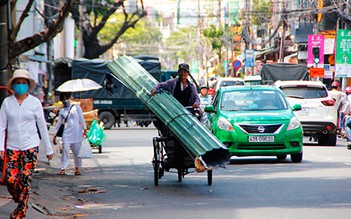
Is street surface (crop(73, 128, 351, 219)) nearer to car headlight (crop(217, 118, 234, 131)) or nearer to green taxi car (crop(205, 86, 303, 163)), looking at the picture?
green taxi car (crop(205, 86, 303, 163))

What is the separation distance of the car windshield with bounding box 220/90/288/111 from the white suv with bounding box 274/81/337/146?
5.86 meters

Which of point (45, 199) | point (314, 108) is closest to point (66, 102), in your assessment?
point (45, 199)

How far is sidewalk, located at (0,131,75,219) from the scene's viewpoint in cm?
1105

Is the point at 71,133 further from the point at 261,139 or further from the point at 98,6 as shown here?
the point at 98,6

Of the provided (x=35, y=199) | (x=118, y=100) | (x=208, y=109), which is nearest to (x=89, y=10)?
(x=118, y=100)

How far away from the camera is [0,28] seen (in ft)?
49.6

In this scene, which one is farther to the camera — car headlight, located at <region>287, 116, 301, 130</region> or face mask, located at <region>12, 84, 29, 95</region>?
car headlight, located at <region>287, 116, 301, 130</region>

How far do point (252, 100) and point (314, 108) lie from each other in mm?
6499

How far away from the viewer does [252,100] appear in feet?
63.3

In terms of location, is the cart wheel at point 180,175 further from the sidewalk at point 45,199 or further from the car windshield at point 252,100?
the car windshield at point 252,100

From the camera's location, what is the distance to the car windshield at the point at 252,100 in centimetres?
1911

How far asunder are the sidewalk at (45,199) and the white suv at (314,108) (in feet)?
31.6

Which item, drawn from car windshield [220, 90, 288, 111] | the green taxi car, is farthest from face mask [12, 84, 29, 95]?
car windshield [220, 90, 288, 111]

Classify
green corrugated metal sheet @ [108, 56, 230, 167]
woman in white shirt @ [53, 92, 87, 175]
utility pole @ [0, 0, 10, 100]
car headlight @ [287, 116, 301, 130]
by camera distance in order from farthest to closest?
car headlight @ [287, 116, 301, 130] < woman in white shirt @ [53, 92, 87, 175] < utility pole @ [0, 0, 10, 100] < green corrugated metal sheet @ [108, 56, 230, 167]
